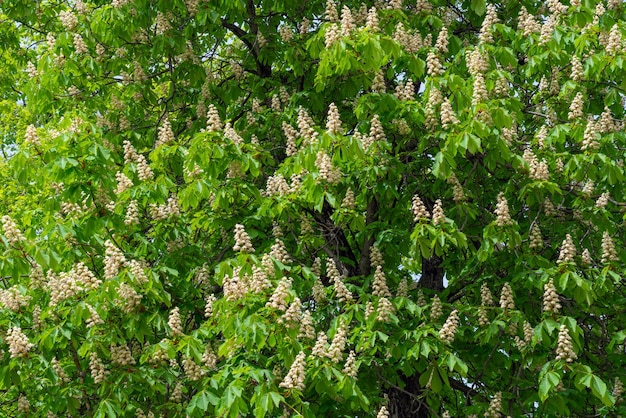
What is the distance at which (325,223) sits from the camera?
9.80m

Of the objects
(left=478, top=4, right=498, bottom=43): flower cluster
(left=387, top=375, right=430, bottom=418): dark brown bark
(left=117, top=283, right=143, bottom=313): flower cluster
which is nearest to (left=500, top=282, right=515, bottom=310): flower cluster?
(left=387, top=375, right=430, bottom=418): dark brown bark

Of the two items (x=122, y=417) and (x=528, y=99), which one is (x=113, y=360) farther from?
(x=528, y=99)

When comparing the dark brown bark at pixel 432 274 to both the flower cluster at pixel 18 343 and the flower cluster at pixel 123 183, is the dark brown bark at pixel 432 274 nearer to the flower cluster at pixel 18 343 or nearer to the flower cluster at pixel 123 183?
the flower cluster at pixel 123 183

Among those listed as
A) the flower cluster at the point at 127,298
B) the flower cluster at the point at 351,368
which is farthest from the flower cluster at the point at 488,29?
the flower cluster at the point at 127,298

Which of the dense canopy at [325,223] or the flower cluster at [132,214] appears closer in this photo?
the dense canopy at [325,223]

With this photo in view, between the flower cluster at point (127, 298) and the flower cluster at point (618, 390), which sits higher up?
the flower cluster at point (618, 390)

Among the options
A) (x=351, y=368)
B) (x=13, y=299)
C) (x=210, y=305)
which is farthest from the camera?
(x=13, y=299)

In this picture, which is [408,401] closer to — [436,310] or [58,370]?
[436,310]

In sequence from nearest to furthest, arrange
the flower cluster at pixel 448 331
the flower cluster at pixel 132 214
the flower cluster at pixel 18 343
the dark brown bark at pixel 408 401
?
the flower cluster at pixel 18 343 → the flower cluster at pixel 448 331 → the flower cluster at pixel 132 214 → the dark brown bark at pixel 408 401

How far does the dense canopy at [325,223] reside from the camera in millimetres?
7750

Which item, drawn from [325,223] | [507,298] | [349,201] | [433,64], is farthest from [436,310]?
[433,64]

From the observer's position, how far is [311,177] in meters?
8.16

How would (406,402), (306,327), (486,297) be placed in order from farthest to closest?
1. (406,402)
2. (486,297)
3. (306,327)

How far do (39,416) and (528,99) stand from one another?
5.88 meters
